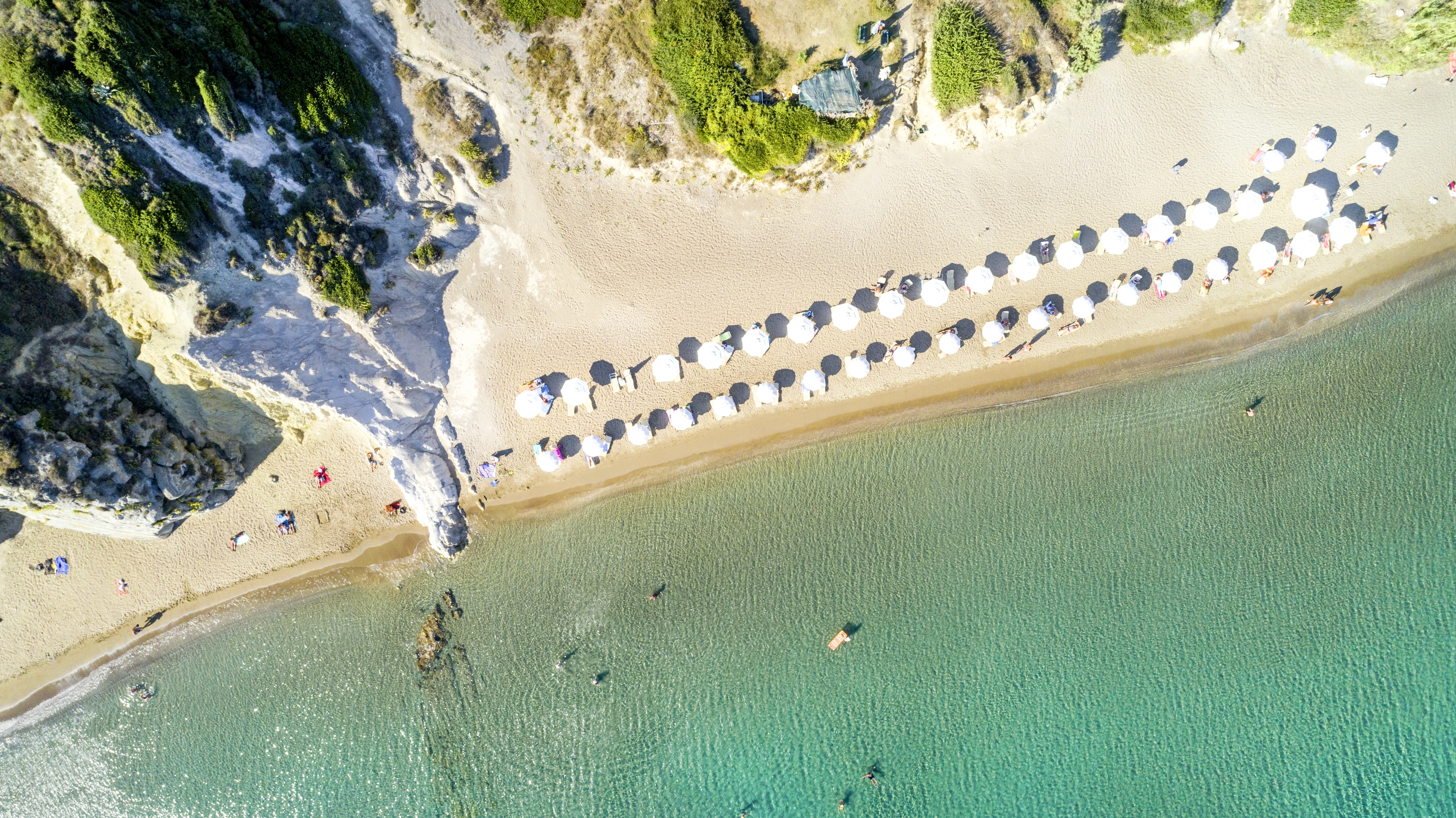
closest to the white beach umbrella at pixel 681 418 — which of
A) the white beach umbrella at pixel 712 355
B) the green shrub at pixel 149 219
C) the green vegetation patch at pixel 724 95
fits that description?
the white beach umbrella at pixel 712 355

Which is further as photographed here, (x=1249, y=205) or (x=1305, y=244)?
(x=1305, y=244)

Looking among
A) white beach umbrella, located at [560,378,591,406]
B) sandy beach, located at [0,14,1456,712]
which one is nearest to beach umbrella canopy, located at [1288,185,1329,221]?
sandy beach, located at [0,14,1456,712]

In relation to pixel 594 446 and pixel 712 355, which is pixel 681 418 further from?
pixel 594 446

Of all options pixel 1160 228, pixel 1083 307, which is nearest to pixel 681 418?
pixel 1083 307

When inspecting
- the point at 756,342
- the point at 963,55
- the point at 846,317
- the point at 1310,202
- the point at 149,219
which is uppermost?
the point at 963,55

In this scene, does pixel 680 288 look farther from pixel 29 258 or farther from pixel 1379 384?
pixel 1379 384

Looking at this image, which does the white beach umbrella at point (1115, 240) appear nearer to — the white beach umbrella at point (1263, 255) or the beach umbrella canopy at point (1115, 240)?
the beach umbrella canopy at point (1115, 240)

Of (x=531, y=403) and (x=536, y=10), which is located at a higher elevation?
(x=536, y=10)
